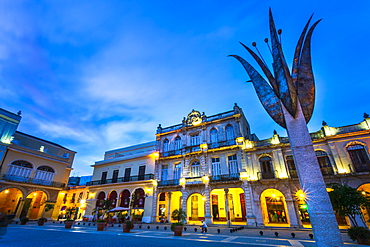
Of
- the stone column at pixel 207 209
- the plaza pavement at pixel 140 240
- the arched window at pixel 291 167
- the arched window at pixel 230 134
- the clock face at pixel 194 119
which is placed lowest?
the plaza pavement at pixel 140 240

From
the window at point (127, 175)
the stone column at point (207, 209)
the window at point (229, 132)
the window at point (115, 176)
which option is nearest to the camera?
the stone column at point (207, 209)

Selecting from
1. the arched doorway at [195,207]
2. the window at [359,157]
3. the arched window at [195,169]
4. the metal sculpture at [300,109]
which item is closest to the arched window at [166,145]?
the arched window at [195,169]

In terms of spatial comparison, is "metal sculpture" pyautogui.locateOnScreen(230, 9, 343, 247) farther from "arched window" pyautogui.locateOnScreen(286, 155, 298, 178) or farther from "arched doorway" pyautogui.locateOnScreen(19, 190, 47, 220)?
"arched doorway" pyautogui.locateOnScreen(19, 190, 47, 220)

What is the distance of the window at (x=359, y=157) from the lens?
15297 mm

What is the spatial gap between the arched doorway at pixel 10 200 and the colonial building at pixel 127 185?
8070 mm

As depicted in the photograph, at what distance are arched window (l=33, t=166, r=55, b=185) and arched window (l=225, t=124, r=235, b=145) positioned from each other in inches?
971

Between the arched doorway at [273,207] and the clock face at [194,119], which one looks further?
the clock face at [194,119]

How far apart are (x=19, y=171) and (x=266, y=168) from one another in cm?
2898

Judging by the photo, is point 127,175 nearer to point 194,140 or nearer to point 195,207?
point 195,207

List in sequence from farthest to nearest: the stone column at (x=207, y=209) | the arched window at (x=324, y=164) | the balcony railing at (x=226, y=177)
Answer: the balcony railing at (x=226, y=177)
the stone column at (x=207, y=209)
the arched window at (x=324, y=164)

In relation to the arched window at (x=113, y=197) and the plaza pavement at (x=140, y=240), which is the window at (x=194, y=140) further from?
the arched window at (x=113, y=197)

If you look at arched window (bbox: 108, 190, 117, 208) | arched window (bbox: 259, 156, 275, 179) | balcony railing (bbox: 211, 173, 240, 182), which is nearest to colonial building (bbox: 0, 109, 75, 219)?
arched window (bbox: 108, 190, 117, 208)

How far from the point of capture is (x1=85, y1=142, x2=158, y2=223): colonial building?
23.4 meters

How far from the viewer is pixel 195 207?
23.1 m
